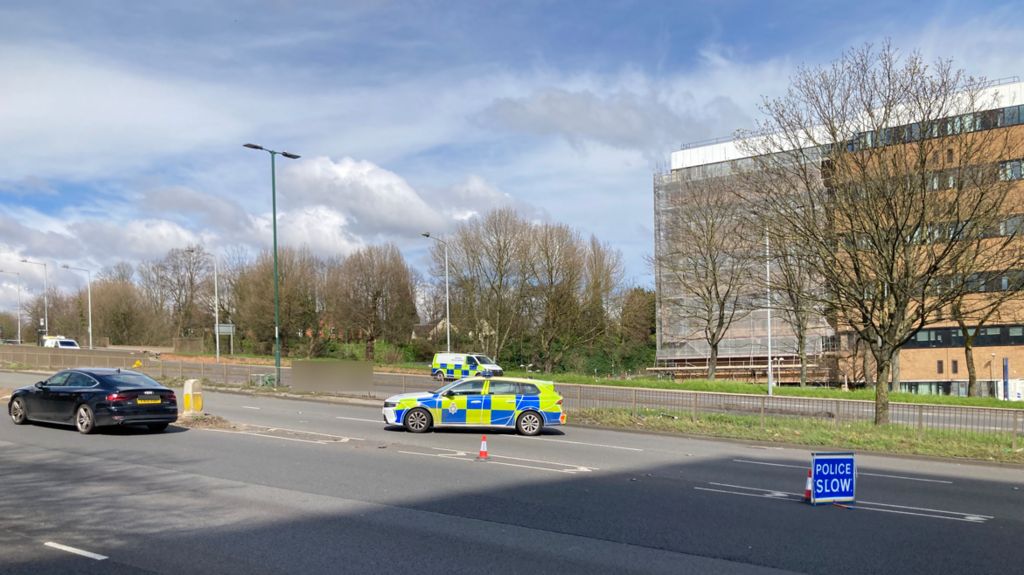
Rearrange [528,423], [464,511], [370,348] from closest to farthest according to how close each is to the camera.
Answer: [464,511]
[528,423]
[370,348]

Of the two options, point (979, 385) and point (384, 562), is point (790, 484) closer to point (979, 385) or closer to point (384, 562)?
point (384, 562)

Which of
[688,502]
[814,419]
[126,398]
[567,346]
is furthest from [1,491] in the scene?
[567,346]

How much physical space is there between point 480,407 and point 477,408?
0.25ft

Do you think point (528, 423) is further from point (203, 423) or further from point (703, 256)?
point (703, 256)

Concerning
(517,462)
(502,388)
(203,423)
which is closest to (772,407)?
(502,388)

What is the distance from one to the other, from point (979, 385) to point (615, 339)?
77.8ft

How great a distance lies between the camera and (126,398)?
56.9 feet

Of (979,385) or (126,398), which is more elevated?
(126,398)

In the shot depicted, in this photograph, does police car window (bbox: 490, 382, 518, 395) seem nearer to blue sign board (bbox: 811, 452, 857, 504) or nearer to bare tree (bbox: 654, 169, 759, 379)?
blue sign board (bbox: 811, 452, 857, 504)

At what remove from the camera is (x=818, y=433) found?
2080 centimetres

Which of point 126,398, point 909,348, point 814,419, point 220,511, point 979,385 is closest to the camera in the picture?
point 220,511

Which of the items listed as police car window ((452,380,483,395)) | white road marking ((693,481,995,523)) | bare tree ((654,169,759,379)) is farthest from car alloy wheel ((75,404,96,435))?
bare tree ((654,169,759,379))

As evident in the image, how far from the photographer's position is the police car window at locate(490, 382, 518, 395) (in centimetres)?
1995

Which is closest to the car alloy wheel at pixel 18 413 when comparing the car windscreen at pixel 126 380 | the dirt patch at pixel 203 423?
the car windscreen at pixel 126 380
